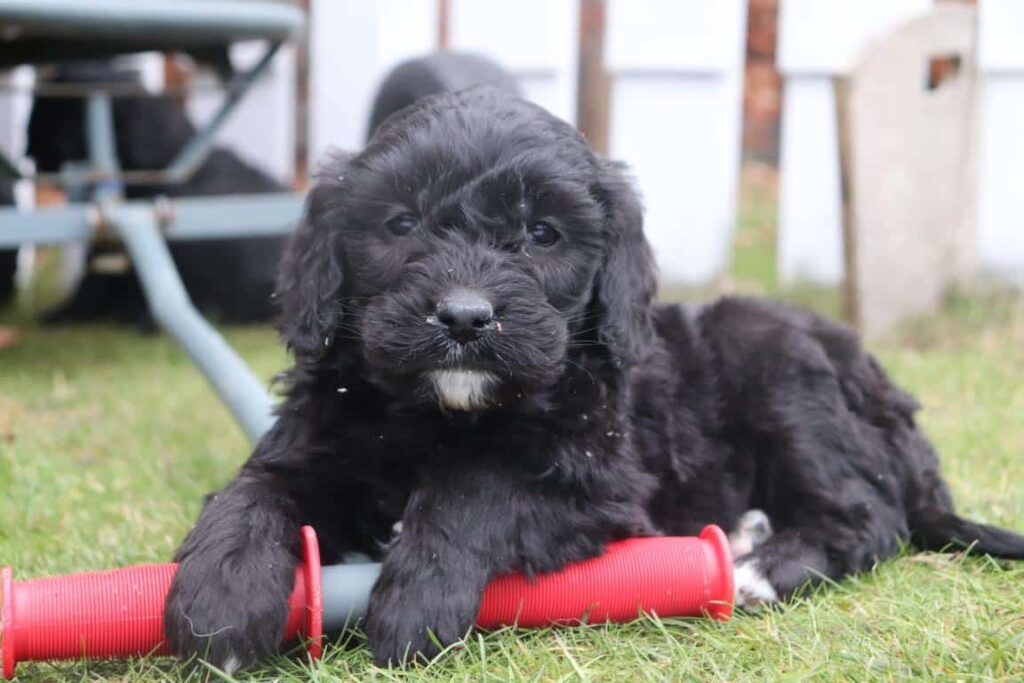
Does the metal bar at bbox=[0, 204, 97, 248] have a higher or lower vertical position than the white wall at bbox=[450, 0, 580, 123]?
lower

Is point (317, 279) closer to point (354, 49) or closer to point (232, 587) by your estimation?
point (232, 587)

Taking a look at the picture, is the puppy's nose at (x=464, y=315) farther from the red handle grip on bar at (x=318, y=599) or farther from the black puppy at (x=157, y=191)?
the black puppy at (x=157, y=191)

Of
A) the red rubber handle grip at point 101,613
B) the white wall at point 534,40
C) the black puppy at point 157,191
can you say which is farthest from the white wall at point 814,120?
the red rubber handle grip at point 101,613

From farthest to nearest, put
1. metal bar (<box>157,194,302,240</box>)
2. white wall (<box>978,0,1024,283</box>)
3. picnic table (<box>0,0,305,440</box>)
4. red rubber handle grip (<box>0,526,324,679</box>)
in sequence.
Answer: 1. white wall (<box>978,0,1024,283</box>)
2. metal bar (<box>157,194,302,240</box>)
3. picnic table (<box>0,0,305,440</box>)
4. red rubber handle grip (<box>0,526,324,679</box>)

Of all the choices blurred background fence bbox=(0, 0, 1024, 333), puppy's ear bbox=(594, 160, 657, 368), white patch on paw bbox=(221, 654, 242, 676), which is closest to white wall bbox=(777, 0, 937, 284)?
blurred background fence bbox=(0, 0, 1024, 333)

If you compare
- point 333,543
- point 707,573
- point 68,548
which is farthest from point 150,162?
point 707,573

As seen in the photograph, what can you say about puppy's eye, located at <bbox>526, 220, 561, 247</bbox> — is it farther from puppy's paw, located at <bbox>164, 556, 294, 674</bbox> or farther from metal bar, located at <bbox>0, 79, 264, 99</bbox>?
metal bar, located at <bbox>0, 79, 264, 99</bbox>

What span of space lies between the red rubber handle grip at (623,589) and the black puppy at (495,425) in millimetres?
38

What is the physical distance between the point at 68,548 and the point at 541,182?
46.0 inches

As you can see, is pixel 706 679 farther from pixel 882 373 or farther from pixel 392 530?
pixel 882 373

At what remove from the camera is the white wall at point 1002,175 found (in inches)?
202

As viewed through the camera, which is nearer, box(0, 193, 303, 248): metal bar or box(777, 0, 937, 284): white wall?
box(0, 193, 303, 248): metal bar

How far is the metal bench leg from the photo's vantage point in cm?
302

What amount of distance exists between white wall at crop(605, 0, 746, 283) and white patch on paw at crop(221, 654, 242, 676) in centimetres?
394
